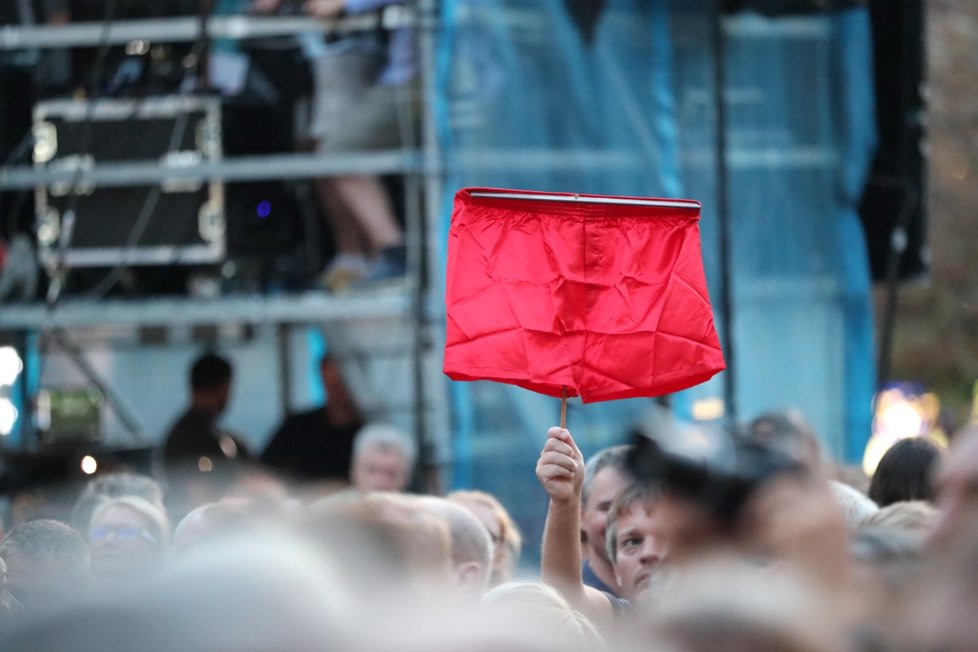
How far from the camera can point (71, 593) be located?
173 cm

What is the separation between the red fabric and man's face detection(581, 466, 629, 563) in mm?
468

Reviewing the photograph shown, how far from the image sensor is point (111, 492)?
609 centimetres

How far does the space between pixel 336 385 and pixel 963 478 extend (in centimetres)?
632

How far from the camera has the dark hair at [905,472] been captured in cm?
503

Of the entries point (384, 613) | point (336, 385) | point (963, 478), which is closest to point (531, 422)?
point (336, 385)

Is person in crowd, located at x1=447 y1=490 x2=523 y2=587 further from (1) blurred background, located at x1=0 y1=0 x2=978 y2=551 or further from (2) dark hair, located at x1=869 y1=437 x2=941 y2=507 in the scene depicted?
(1) blurred background, located at x1=0 y1=0 x2=978 y2=551

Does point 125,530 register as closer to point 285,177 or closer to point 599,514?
point 599,514

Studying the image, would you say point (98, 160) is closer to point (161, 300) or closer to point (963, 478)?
point (161, 300)

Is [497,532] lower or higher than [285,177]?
lower

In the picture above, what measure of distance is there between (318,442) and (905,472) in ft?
11.4

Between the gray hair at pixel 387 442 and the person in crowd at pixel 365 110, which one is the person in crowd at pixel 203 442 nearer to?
the gray hair at pixel 387 442

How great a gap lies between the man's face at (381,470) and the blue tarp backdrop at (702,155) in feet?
1.35

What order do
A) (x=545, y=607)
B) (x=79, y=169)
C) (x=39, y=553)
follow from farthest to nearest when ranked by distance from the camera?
1. (x=79, y=169)
2. (x=39, y=553)
3. (x=545, y=607)

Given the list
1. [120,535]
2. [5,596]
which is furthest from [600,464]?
[5,596]
